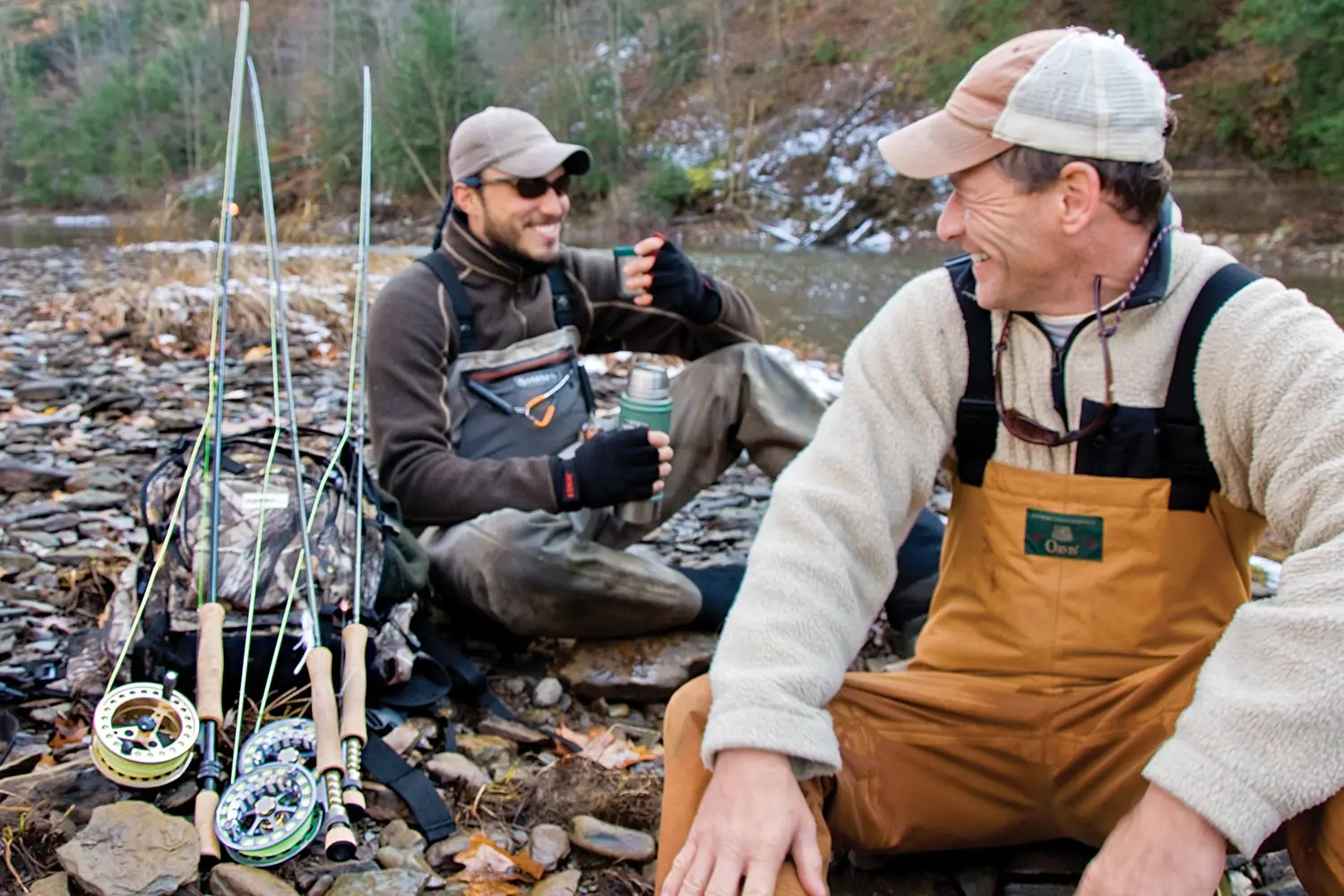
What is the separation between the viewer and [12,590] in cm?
372

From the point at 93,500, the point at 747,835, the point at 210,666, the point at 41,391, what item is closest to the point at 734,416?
the point at 210,666

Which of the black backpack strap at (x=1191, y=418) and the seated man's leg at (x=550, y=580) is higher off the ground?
the black backpack strap at (x=1191, y=418)

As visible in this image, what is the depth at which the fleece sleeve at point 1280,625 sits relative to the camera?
5.19 ft

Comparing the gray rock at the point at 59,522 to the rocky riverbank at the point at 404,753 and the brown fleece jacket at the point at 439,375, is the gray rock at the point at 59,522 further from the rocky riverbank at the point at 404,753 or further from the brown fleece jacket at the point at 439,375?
the brown fleece jacket at the point at 439,375

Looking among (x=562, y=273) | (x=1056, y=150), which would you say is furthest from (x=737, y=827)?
(x=562, y=273)

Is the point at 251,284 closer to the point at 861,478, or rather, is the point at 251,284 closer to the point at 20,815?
the point at 20,815

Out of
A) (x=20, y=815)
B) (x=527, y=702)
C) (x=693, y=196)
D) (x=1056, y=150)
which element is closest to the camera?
(x=1056, y=150)

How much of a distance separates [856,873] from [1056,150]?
149 centimetres

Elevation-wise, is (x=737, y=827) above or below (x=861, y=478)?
below

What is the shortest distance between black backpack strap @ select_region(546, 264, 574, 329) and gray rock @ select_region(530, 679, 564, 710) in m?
1.31

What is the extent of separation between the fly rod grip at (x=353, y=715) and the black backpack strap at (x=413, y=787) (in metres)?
0.19

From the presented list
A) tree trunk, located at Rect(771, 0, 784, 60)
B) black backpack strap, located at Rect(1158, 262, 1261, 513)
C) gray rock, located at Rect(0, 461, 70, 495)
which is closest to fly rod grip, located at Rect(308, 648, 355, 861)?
black backpack strap, located at Rect(1158, 262, 1261, 513)

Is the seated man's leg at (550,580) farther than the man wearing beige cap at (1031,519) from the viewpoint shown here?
Yes

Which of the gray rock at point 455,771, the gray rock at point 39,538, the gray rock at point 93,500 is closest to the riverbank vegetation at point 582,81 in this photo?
the gray rock at point 93,500
